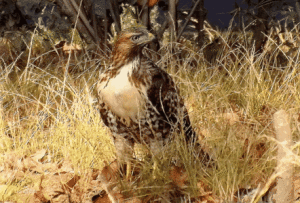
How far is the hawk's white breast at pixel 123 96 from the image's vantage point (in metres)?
2.22

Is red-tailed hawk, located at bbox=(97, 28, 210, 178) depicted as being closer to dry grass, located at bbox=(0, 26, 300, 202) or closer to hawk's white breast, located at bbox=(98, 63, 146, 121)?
hawk's white breast, located at bbox=(98, 63, 146, 121)

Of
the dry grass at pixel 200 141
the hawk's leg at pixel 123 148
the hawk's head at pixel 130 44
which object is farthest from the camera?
the hawk's leg at pixel 123 148

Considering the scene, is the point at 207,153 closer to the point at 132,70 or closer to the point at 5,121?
the point at 132,70

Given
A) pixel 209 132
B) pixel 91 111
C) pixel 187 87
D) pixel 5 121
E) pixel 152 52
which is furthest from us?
pixel 152 52

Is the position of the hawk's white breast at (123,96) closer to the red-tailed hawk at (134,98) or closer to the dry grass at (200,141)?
the red-tailed hawk at (134,98)

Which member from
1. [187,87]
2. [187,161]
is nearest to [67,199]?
[187,161]

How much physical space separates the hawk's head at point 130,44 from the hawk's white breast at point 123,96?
5 centimetres

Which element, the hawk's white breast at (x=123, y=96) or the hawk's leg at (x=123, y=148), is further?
the hawk's leg at (x=123, y=148)

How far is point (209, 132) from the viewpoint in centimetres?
273

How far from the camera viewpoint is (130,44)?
7.55 feet

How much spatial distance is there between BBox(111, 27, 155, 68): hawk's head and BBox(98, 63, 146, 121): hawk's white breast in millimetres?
53

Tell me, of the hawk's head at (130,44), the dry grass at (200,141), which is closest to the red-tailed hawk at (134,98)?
the hawk's head at (130,44)

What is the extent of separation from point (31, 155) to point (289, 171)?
2112 millimetres

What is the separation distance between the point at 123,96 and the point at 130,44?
1.15 ft
